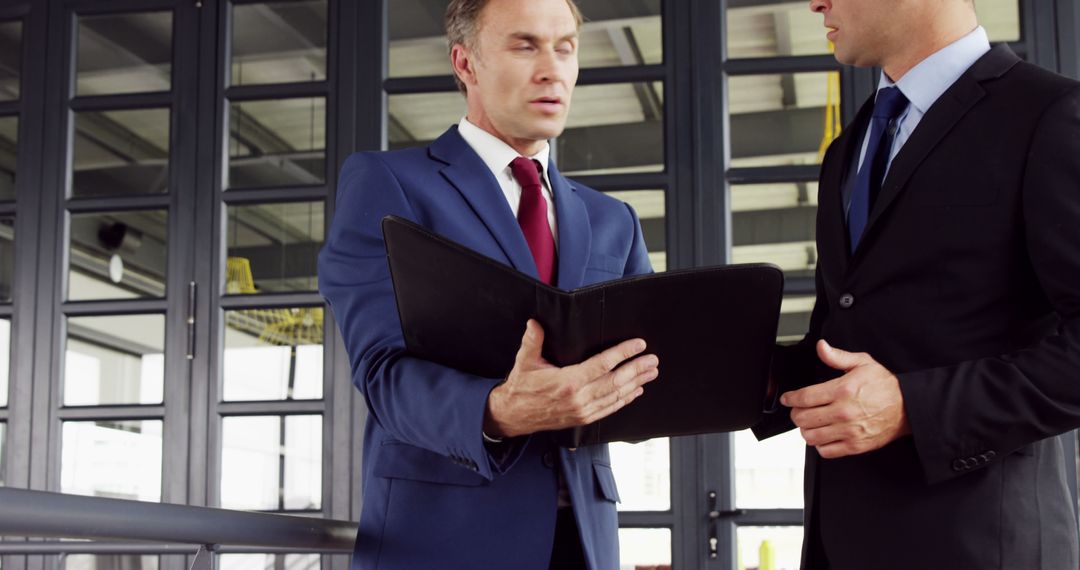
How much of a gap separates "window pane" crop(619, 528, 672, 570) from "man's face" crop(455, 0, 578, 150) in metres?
2.06

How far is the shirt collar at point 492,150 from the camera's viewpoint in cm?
178

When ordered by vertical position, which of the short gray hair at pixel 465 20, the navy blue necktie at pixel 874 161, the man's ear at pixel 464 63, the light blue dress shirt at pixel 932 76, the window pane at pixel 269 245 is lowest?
the navy blue necktie at pixel 874 161

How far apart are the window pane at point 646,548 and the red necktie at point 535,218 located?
6.74 feet

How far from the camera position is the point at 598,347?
132 centimetres

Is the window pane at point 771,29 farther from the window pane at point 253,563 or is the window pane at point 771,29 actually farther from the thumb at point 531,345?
the thumb at point 531,345

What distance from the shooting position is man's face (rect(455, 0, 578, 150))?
1784 millimetres

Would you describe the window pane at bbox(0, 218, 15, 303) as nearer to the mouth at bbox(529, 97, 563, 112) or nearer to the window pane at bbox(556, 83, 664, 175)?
the window pane at bbox(556, 83, 664, 175)

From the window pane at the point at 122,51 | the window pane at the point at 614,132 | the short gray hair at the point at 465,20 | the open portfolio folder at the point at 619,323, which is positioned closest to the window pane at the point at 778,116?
the window pane at the point at 614,132

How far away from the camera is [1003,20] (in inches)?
153

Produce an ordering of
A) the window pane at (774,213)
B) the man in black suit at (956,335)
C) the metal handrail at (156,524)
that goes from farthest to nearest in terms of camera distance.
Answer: the window pane at (774,213) → the man in black suit at (956,335) → the metal handrail at (156,524)

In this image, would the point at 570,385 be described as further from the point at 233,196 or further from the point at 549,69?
the point at 233,196

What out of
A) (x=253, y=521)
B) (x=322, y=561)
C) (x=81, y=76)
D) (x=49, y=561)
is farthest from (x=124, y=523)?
(x=81, y=76)

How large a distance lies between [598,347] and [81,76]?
3604 mm

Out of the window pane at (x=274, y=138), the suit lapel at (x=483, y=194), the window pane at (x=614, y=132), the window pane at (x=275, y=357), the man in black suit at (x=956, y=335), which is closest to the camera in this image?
the man in black suit at (x=956, y=335)
